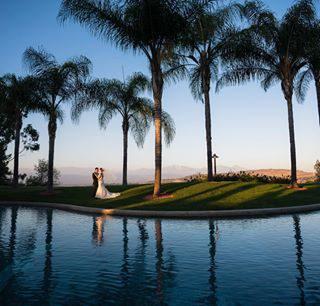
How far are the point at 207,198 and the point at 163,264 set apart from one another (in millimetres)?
12014

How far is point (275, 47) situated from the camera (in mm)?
24875

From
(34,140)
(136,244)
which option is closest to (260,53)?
(136,244)

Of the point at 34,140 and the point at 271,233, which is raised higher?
the point at 34,140

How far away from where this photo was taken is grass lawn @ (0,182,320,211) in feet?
57.0

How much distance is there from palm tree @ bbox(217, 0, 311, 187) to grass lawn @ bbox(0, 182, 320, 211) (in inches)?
143

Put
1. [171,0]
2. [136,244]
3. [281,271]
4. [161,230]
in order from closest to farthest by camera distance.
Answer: [281,271] → [136,244] → [161,230] → [171,0]

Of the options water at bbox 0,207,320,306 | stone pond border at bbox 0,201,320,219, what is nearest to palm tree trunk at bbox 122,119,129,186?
stone pond border at bbox 0,201,320,219

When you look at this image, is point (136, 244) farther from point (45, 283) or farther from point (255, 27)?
point (255, 27)

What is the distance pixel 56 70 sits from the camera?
2698 centimetres

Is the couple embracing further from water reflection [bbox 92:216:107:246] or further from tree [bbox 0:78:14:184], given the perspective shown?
tree [bbox 0:78:14:184]

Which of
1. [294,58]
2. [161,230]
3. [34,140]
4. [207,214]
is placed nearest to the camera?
[161,230]

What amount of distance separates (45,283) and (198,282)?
8.41 ft

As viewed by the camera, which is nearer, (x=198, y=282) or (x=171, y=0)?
(x=198, y=282)

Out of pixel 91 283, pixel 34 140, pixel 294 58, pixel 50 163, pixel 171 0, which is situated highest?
pixel 171 0
